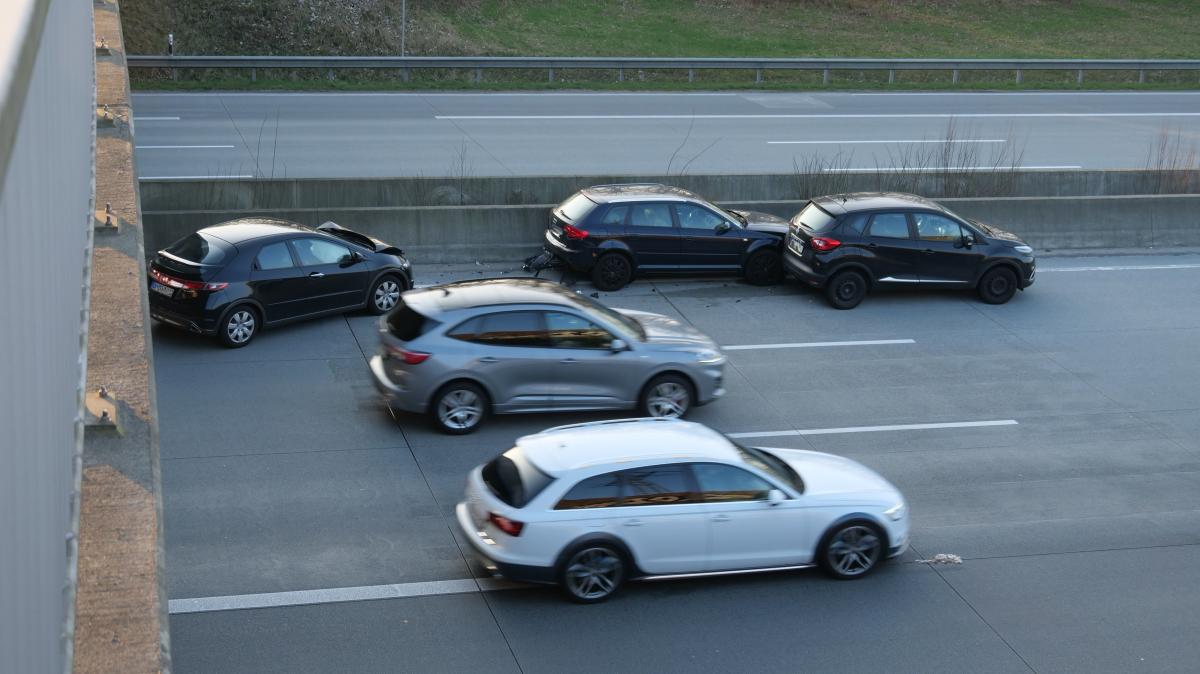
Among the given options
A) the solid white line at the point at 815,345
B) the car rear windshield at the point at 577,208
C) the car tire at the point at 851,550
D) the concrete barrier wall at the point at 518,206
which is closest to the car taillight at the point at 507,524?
the car tire at the point at 851,550

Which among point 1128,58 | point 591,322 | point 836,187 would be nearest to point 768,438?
point 591,322

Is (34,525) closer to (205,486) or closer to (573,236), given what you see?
(205,486)

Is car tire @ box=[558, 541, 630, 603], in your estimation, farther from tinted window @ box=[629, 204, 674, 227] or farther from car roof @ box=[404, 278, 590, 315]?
tinted window @ box=[629, 204, 674, 227]

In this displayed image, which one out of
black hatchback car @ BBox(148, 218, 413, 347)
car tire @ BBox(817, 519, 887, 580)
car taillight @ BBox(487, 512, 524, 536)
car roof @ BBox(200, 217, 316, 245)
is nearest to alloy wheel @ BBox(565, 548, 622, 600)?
car taillight @ BBox(487, 512, 524, 536)

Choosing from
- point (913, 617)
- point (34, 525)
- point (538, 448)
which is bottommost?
point (913, 617)

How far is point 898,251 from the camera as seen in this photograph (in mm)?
18625

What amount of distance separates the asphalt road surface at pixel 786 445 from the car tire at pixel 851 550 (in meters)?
0.18

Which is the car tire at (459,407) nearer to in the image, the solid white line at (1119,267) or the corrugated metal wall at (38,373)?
the corrugated metal wall at (38,373)

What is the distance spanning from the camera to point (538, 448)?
10.8 metres

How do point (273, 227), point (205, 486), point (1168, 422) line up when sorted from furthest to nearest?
1. point (273, 227)
2. point (1168, 422)
3. point (205, 486)

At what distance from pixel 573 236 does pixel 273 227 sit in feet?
14.2

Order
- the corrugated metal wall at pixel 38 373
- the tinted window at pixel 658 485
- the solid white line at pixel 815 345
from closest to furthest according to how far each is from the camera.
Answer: the corrugated metal wall at pixel 38 373
the tinted window at pixel 658 485
the solid white line at pixel 815 345

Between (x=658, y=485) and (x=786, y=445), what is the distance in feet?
11.9

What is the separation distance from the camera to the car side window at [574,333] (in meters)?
13.9
